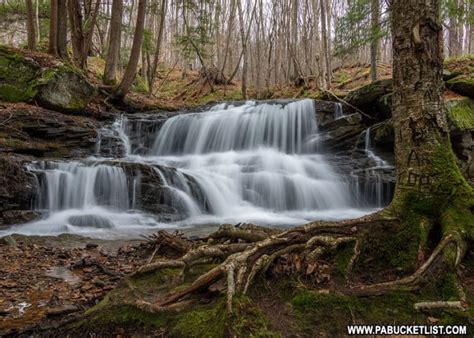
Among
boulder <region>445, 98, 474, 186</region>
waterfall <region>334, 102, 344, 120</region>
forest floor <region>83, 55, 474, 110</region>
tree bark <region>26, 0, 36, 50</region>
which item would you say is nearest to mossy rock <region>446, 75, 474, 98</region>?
boulder <region>445, 98, 474, 186</region>

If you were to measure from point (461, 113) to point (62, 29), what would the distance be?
14.2m

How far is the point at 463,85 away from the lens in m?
10.4

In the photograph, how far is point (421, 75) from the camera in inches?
117

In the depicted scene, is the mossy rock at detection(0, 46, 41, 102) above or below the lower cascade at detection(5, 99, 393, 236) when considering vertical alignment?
above

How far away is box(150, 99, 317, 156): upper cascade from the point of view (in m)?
13.2

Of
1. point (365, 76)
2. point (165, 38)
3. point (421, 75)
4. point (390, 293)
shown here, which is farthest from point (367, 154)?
point (165, 38)

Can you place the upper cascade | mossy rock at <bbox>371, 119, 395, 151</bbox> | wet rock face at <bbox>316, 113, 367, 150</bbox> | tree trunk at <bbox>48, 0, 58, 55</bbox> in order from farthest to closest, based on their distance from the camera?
the upper cascade
tree trunk at <bbox>48, 0, 58, 55</bbox>
wet rock face at <bbox>316, 113, 367, 150</bbox>
mossy rock at <bbox>371, 119, 395, 151</bbox>

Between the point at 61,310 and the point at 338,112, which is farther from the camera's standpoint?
the point at 338,112

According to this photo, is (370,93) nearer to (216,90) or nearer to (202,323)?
(202,323)

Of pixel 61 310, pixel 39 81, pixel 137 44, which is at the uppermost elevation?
pixel 137 44

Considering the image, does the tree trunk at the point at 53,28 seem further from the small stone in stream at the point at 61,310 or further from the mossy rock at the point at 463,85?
the mossy rock at the point at 463,85

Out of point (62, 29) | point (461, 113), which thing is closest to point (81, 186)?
point (62, 29)

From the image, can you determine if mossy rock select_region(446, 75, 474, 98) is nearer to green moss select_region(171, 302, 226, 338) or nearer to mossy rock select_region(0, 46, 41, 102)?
green moss select_region(171, 302, 226, 338)

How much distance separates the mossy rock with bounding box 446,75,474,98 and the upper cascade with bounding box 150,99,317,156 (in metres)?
4.46
